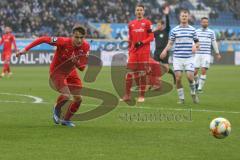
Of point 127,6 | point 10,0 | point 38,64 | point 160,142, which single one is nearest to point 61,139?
point 160,142

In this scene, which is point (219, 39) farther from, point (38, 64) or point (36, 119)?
point (36, 119)

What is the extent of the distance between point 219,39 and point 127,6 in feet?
25.5

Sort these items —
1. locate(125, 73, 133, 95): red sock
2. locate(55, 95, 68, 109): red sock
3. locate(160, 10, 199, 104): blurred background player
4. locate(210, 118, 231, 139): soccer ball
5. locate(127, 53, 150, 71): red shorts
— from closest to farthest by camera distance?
locate(210, 118, 231, 139): soccer ball
locate(55, 95, 68, 109): red sock
locate(160, 10, 199, 104): blurred background player
locate(125, 73, 133, 95): red sock
locate(127, 53, 150, 71): red shorts

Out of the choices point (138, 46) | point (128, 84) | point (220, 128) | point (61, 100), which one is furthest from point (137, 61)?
point (220, 128)

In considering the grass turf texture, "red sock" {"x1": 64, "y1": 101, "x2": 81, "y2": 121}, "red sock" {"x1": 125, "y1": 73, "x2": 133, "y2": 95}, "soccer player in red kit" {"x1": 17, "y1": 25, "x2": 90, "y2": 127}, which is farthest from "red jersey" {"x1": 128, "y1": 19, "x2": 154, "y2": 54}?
"red sock" {"x1": 64, "y1": 101, "x2": 81, "y2": 121}

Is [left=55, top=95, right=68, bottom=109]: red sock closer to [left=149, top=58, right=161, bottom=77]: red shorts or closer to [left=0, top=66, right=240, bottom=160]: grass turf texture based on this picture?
[left=0, top=66, right=240, bottom=160]: grass turf texture

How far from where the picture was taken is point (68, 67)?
11562 mm

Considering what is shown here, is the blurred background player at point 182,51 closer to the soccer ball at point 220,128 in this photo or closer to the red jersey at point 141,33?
the red jersey at point 141,33

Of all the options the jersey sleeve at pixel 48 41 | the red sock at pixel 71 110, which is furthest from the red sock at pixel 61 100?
the jersey sleeve at pixel 48 41

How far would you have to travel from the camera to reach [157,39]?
2239 cm

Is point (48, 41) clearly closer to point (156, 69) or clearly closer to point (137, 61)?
point (137, 61)

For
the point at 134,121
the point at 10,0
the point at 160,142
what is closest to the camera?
the point at 160,142

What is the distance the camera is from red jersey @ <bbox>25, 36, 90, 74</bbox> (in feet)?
36.3

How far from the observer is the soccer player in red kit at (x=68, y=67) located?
11108 mm
